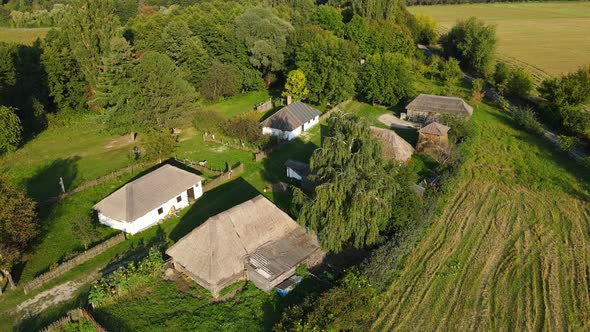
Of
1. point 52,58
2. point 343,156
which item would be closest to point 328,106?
point 343,156

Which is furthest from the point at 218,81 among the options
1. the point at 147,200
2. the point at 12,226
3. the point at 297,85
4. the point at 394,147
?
the point at 12,226

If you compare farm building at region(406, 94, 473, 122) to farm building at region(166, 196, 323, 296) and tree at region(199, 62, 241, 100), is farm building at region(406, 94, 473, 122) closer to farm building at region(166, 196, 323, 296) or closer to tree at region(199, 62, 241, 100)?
tree at region(199, 62, 241, 100)

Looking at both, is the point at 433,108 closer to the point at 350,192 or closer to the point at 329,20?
the point at 350,192

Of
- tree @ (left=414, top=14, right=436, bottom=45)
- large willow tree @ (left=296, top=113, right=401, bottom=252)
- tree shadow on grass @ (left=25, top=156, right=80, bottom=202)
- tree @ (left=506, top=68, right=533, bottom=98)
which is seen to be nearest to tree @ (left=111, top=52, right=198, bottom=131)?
tree shadow on grass @ (left=25, top=156, right=80, bottom=202)

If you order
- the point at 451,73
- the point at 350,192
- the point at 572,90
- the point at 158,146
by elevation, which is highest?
the point at 572,90

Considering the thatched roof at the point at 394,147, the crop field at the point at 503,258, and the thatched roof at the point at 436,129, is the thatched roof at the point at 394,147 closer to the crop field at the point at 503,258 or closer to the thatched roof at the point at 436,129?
the thatched roof at the point at 436,129

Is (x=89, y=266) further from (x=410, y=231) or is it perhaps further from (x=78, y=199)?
(x=410, y=231)
